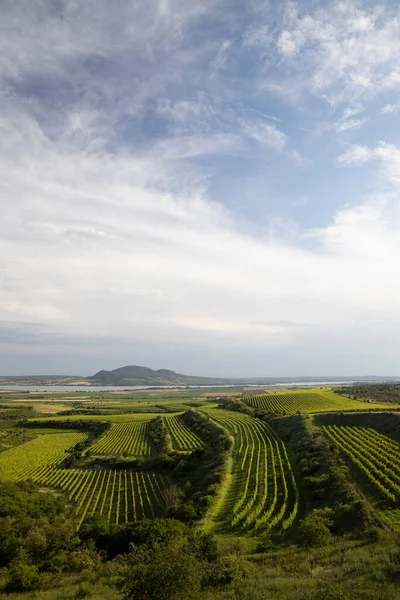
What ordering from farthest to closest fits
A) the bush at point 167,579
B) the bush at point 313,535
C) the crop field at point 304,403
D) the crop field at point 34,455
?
the crop field at point 304,403
the crop field at point 34,455
the bush at point 313,535
the bush at point 167,579

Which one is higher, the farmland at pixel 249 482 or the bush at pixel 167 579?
the bush at pixel 167 579

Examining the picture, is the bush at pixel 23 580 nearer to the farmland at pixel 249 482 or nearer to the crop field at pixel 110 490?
the farmland at pixel 249 482

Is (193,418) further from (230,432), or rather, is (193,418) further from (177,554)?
(177,554)

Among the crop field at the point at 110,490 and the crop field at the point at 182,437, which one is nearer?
the crop field at the point at 110,490

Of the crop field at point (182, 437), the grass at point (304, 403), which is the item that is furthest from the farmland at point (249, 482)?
the grass at point (304, 403)

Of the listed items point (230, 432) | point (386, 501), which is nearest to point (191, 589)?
point (386, 501)
